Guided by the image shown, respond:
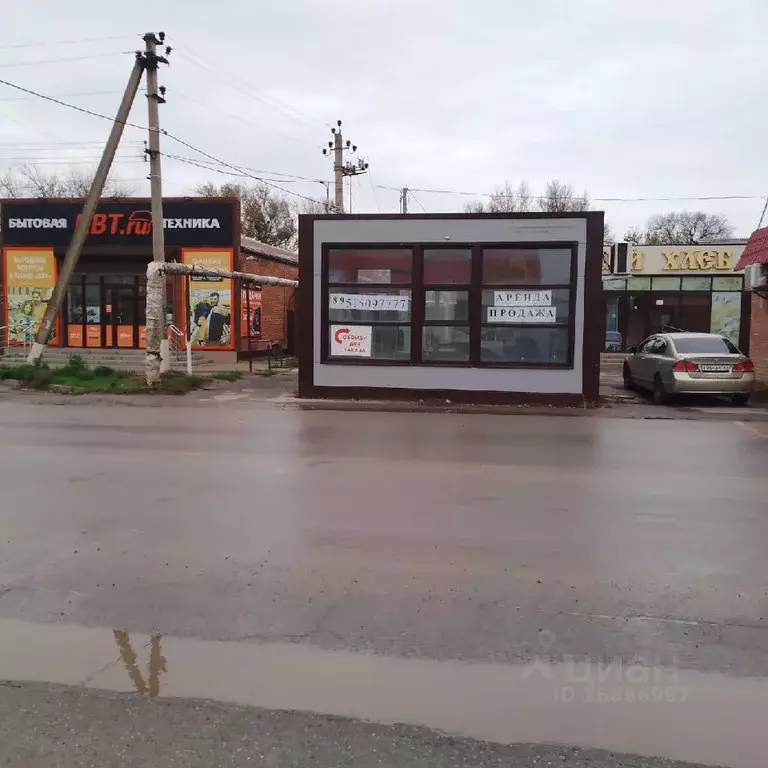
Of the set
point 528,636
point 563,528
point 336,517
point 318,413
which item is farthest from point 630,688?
point 318,413

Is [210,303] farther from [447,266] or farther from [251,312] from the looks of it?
[447,266]

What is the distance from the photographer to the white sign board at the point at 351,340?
15953mm

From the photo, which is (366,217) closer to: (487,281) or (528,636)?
(487,281)

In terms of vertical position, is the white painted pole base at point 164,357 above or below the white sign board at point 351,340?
below

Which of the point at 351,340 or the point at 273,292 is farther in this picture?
the point at 273,292

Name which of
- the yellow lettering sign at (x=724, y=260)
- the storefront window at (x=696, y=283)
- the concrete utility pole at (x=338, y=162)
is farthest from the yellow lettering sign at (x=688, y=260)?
the concrete utility pole at (x=338, y=162)

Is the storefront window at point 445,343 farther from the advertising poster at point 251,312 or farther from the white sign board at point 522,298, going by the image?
the advertising poster at point 251,312

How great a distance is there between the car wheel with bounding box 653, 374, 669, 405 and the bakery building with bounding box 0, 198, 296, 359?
15.1 m

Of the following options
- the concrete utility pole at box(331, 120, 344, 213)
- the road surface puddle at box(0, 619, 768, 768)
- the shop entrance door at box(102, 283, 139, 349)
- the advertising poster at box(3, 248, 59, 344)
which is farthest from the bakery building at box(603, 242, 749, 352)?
the road surface puddle at box(0, 619, 768, 768)

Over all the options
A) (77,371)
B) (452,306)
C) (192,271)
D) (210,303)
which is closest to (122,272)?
(210,303)

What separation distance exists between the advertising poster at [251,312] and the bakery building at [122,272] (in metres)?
0.04

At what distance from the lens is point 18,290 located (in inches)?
1099

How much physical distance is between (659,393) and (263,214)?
45.7 m

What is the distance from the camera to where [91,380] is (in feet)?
61.5
